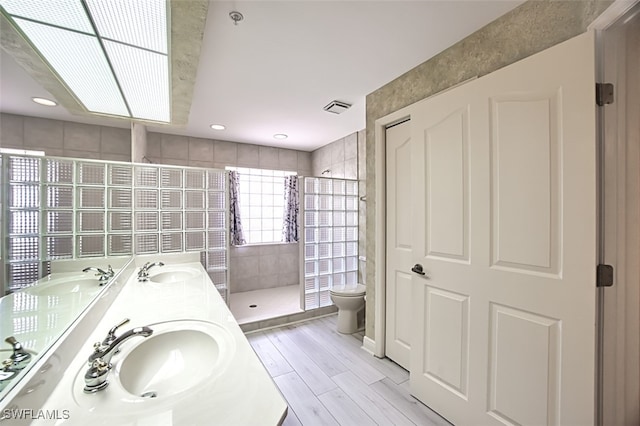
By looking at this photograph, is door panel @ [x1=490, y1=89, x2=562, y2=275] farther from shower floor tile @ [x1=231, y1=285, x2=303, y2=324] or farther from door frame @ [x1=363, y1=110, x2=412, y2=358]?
shower floor tile @ [x1=231, y1=285, x2=303, y2=324]

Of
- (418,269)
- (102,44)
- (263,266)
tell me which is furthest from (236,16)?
(263,266)

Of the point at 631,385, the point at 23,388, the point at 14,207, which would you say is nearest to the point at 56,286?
the point at 14,207

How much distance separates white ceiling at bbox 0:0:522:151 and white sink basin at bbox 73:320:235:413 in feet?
5.00

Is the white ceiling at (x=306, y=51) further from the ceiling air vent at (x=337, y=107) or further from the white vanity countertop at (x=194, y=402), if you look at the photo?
the white vanity countertop at (x=194, y=402)

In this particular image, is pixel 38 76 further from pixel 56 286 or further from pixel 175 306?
pixel 175 306

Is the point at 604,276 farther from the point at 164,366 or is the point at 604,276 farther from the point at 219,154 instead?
the point at 219,154

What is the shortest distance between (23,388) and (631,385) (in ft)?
6.77

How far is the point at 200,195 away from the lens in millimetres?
2561

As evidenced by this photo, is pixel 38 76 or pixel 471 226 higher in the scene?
pixel 38 76

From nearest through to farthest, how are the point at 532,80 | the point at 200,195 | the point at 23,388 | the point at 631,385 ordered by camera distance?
the point at 23,388, the point at 631,385, the point at 532,80, the point at 200,195

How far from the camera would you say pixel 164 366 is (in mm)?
961

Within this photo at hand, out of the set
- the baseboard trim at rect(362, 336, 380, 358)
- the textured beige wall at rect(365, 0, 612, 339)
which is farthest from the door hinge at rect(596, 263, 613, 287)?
the baseboard trim at rect(362, 336, 380, 358)

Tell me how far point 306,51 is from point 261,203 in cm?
292

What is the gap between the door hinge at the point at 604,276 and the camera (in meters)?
1.01
